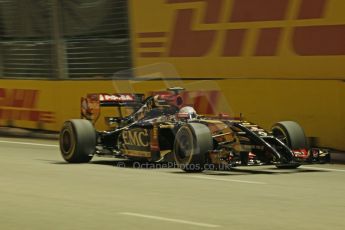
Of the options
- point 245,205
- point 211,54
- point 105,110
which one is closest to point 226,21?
point 211,54

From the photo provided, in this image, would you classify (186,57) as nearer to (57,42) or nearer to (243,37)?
→ (243,37)

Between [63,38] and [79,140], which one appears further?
[63,38]

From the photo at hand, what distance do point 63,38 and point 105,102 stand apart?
8485mm

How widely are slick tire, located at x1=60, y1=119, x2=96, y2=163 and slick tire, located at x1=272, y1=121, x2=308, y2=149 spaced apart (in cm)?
300

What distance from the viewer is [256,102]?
17.4 meters

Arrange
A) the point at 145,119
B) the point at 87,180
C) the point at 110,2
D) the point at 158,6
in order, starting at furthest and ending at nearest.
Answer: the point at 110,2 → the point at 158,6 → the point at 145,119 → the point at 87,180

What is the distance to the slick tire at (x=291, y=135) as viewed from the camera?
13273 mm

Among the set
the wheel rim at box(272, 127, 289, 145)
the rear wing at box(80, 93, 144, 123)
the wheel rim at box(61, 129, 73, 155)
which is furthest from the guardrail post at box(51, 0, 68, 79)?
the wheel rim at box(272, 127, 289, 145)

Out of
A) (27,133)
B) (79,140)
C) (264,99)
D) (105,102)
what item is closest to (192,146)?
(79,140)

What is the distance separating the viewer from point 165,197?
10312 millimetres

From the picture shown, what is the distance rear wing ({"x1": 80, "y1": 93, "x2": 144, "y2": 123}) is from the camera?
14.7 meters

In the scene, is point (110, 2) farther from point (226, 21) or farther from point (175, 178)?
point (175, 178)

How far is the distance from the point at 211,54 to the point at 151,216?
1036 centimetres

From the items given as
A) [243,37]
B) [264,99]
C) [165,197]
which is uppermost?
[243,37]
